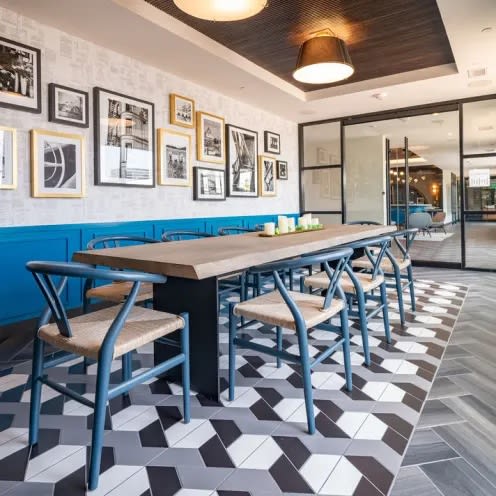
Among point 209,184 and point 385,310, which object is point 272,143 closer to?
point 209,184

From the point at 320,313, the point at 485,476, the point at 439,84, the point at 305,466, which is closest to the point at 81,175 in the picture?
the point at 320,313

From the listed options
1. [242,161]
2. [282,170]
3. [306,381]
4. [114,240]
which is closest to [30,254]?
[114,240]

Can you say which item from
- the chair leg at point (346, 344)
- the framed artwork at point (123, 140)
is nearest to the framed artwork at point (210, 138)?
the framed artwork at point (123, 140)

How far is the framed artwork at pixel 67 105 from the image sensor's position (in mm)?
3371

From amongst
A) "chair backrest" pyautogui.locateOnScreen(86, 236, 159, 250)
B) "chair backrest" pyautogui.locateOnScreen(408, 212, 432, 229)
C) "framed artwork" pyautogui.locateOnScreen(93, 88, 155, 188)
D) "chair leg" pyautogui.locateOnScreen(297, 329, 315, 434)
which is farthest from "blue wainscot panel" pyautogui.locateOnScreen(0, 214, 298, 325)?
"chair backrest" pyautogui.locateOnScreen(408, 212, 432, 229)

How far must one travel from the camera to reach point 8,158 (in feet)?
10.1

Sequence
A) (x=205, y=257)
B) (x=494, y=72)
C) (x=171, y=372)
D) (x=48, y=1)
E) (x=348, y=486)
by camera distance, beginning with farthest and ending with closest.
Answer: (x=494, y=72)
(x=48, y=1)
(x=171, y=372)
(x=205, y=257)
(x=348, y=486)

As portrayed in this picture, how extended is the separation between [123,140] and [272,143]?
321cm

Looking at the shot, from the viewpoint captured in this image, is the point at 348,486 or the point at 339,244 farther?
the point at 339,244

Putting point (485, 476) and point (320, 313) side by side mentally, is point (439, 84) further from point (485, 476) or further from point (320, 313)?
point (485, 476)

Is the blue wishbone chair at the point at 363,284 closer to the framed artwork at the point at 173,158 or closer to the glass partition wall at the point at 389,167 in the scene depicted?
the framed artwork at the point at 173,158

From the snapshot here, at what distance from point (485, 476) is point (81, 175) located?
3.54 meters

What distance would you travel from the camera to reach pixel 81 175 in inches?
142

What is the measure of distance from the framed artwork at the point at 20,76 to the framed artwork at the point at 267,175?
3.60 metres
